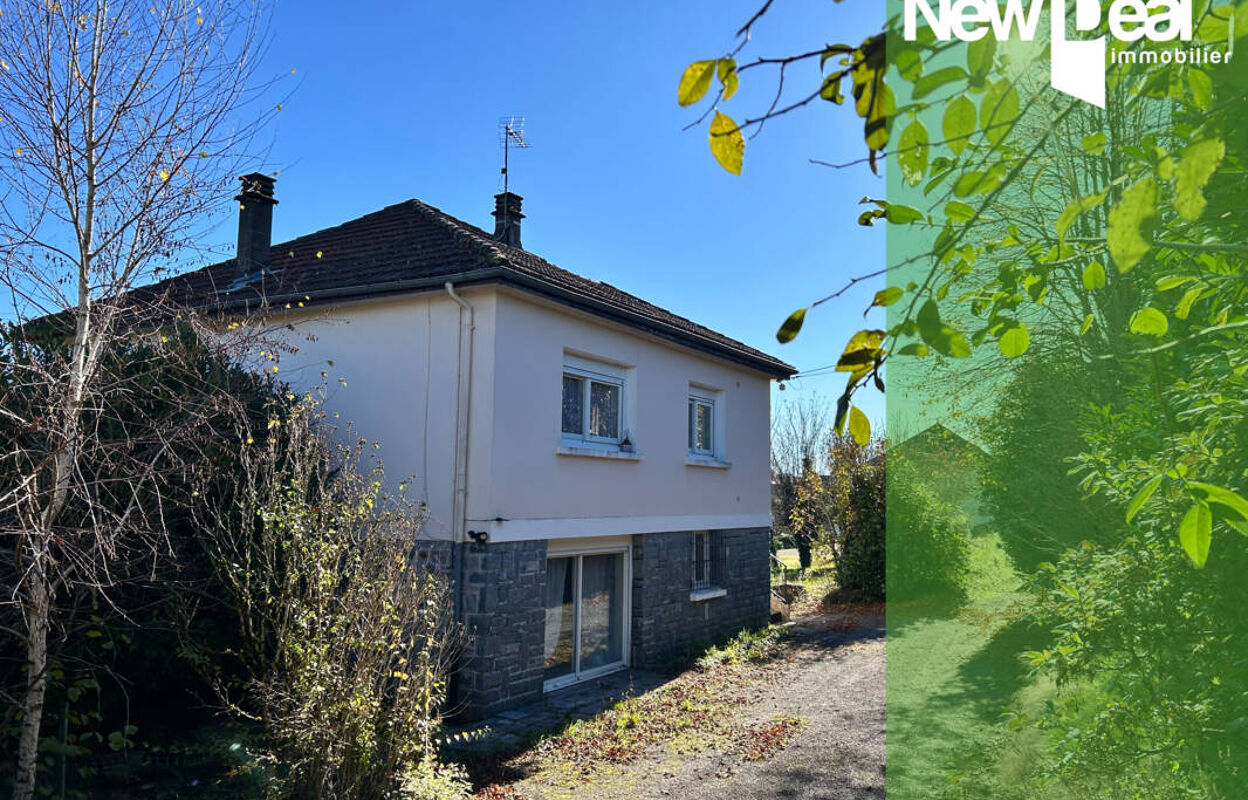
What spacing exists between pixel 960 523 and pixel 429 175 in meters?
13.9

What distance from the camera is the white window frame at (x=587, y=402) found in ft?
35.0

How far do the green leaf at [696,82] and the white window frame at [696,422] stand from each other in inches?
457

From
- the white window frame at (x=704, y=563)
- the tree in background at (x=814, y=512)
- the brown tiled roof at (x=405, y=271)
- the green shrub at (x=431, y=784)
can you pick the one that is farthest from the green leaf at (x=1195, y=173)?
the tree in background at (x=814, y=512)

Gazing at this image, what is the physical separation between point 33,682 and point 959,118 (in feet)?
19.5

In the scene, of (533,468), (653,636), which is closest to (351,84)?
(533,468)

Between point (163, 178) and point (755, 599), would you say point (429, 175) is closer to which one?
point (163, 178)

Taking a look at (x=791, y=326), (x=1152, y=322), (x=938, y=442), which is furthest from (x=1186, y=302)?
(x=938, y=442)

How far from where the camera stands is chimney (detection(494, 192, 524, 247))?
1373 centimetres

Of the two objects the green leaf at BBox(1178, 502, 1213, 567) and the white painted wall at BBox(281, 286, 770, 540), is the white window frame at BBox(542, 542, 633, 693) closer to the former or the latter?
the white painted wall at BBox(281, 286, 770, 540)

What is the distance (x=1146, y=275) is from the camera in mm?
4574

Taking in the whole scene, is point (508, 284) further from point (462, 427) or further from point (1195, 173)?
point (1195, 173)

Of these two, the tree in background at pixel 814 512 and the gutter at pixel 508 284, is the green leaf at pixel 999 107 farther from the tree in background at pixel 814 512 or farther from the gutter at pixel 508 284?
the tree in background at pixel 814 512

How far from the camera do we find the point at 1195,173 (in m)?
1.28

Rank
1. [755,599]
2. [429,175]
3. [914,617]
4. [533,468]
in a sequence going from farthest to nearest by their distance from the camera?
[914,617], [755,599], [429,175], [533,468]
